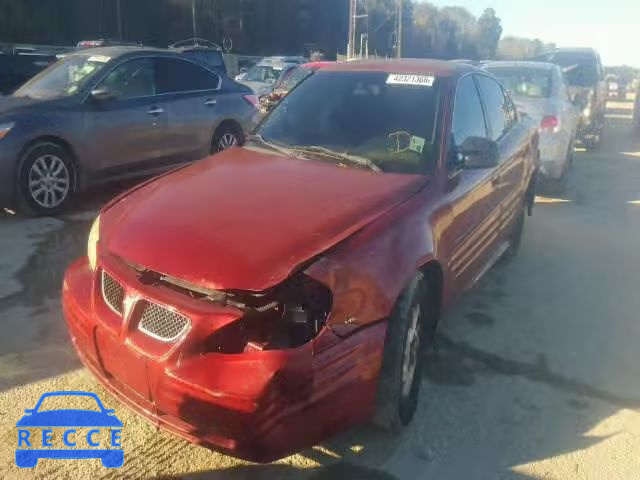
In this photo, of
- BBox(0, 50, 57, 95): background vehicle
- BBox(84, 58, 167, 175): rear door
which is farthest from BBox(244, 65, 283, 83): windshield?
BBox(84, 58, 167, 175): rear door

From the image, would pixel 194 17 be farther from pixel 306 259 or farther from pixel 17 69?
pixel 306 259

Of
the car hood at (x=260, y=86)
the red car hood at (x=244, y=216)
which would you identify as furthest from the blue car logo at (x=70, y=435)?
the car hood at (x=260, y=86)

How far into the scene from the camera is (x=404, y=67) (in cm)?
395

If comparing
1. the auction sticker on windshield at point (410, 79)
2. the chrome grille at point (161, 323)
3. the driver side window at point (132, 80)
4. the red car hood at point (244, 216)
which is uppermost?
the auction sticker on windshield at point (410, 79)

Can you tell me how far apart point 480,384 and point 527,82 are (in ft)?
21.1

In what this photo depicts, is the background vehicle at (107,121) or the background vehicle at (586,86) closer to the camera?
the background vehicle at (107,121)

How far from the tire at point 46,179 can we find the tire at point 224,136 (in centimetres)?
207

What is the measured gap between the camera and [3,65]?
520 inches

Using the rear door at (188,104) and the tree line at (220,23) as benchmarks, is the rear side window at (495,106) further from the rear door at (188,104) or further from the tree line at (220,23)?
the tree line at (220,23)

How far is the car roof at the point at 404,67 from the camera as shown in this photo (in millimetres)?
3885

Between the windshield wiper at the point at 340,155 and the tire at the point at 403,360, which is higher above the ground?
the windshield wiper at the point at 340,155

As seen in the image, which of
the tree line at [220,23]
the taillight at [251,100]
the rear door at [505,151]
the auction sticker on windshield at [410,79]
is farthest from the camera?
the tree line at [220,23]

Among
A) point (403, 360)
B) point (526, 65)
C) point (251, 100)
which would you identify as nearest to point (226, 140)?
point (251, 100)

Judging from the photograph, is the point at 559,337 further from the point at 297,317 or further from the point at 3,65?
the point at 3,65
